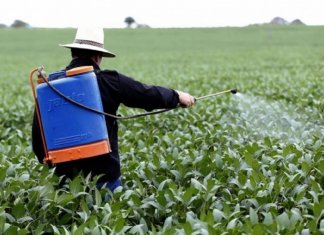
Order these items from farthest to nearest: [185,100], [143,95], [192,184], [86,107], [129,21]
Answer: [129,21], [185,100], [143,95], [192,184], [86,107]

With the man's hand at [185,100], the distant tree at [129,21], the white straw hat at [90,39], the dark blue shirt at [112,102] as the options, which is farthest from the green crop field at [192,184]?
the distant tree at [129,21]

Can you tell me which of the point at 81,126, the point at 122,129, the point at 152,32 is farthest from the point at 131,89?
the point at 152,32

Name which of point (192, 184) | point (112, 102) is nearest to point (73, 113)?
point (112, 102)

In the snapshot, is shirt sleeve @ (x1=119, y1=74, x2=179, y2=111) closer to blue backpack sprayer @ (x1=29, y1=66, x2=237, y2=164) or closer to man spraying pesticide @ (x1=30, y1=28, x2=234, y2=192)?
man spraying pesticide @ (x1=30, y1=28, x2=234, y2=192)

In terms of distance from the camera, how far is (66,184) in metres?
4.55

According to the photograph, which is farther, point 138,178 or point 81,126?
point 138,178

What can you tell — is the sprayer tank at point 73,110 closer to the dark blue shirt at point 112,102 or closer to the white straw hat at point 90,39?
the dark blue shirt at point 112,102

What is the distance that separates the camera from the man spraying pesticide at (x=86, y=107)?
4102mm

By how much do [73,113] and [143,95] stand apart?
56cm

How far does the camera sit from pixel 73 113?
13.5 ft

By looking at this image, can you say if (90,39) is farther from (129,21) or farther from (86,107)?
(129,21)

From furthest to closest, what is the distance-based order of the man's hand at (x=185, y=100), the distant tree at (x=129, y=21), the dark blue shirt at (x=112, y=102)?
1. the distant tree at (x=129, y=21)
2. the man's hand at (x=185, y=100)
3. the dark blue shirt at (x=112, y=102)

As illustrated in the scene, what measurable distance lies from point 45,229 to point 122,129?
403 cm

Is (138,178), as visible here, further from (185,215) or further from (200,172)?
(185,215)
